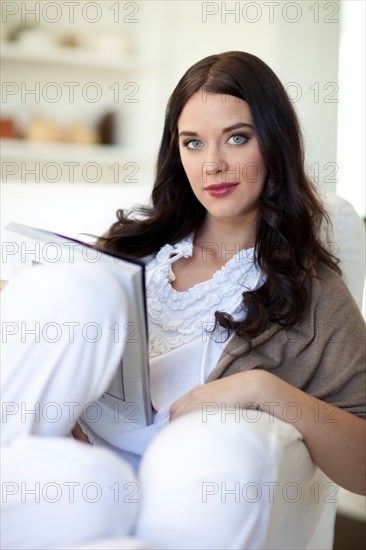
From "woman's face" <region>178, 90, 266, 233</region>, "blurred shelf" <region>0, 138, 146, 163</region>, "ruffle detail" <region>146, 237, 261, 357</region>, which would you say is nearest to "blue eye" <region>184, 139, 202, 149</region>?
"woman's face" <region>178, 90, 266, 233</region>

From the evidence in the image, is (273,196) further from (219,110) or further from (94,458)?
(94,458)

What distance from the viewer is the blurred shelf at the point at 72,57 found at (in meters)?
3.87

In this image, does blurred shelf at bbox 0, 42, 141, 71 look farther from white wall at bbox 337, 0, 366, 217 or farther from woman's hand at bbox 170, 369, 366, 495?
woman's hand at bbox 170, 369, 366, 495

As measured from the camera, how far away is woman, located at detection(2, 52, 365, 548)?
1.14 meters

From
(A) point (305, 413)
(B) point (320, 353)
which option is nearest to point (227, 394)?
(A) point (305, 413)

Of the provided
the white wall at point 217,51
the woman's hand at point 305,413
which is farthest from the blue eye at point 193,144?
the white wall at point 217,51

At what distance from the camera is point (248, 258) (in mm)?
1442

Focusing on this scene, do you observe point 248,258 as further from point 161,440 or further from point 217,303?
point 161,440

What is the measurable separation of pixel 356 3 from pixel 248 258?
265cm

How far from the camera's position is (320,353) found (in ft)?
4.19

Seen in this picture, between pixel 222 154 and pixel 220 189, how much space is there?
0.06m

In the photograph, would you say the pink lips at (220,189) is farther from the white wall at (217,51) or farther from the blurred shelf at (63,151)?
the blurred shelf at (63,151)

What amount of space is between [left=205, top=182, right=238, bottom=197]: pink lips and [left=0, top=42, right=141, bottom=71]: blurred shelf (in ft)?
9.08

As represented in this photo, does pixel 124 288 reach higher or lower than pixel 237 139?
lower
